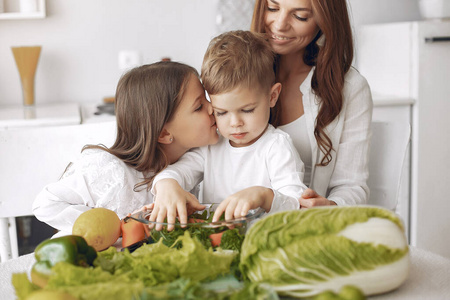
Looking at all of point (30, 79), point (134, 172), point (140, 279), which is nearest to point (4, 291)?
point (140, 279)

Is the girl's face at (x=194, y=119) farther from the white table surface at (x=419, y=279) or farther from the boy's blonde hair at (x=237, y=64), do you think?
the white table surface at (x=419, y=279)

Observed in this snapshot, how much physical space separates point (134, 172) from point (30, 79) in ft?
5.06

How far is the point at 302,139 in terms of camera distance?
1.52 meters

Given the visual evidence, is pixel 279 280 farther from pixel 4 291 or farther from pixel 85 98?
pixel 85 98

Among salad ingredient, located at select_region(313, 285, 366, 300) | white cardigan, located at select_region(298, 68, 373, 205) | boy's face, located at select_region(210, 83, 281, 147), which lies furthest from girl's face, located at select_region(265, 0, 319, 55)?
salad ingredient, located at select_region(313, 285, 366, 300)

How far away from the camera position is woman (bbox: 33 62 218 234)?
1280mm

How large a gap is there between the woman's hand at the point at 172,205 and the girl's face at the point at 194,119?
24 cm

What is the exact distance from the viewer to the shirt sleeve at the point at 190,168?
131 centimetres

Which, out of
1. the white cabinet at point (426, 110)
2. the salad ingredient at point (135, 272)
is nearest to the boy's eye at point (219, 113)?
the salad ingredient at point (135, 272)

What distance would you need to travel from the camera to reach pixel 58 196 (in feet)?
4.17

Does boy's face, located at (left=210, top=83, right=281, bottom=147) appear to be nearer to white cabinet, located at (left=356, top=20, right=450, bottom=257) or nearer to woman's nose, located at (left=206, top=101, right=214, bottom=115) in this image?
woman's nose, located at (left=206, top=101, right=214, bottom=115)

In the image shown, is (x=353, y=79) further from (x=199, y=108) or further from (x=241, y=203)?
(x=241, y=203)

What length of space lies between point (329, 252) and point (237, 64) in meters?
0.65

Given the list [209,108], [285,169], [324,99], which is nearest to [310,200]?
[285,169]
